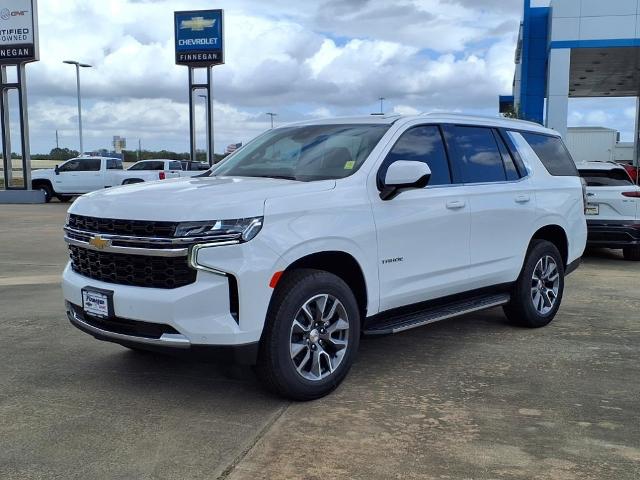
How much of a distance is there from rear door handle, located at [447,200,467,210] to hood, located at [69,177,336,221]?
114 centimetres

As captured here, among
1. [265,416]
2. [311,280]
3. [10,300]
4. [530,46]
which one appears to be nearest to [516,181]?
[311,280]

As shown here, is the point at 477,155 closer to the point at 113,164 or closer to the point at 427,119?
the point at 427,119

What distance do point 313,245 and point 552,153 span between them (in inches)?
142

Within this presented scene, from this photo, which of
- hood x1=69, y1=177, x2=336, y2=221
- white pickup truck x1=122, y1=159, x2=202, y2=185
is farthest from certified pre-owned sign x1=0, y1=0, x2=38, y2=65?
hood x1=69, y1=177, x2=336, y2=221

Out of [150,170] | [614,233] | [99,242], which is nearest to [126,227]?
[99,242]

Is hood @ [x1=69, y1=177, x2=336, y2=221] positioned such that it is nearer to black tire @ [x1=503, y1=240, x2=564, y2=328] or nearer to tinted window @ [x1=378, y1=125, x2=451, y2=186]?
tinted window @ [x1=378, y1=125, x2=451, y2=186]

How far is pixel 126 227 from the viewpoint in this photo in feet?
12.9

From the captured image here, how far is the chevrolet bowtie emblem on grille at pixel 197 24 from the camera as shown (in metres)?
32.4

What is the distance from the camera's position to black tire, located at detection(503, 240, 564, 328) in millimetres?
6031

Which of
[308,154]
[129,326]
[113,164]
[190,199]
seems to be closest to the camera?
[190,199]

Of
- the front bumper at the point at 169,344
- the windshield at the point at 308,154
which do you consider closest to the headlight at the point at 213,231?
the front bumper at the point at 169,344

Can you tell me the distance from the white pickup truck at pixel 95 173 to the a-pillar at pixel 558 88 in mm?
15554

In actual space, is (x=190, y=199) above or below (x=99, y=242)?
above

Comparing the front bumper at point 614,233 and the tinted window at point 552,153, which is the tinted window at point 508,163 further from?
the front bumper at point 614,233
